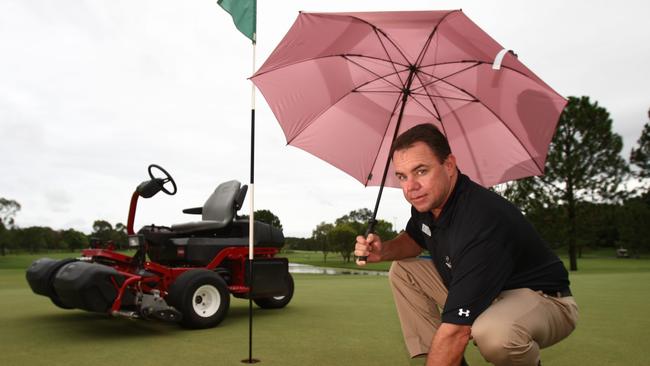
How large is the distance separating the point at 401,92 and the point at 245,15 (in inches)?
58.1

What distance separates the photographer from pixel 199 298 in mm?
5656

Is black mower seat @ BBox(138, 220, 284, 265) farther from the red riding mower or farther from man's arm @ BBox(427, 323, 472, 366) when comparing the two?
man's arm @ BBox(427, 323, 472, 366)

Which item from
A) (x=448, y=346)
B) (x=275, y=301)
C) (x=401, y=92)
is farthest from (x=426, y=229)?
(x=275, y=301)

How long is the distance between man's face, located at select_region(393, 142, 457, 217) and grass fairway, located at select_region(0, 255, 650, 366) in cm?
172

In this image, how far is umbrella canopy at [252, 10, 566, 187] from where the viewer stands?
12.5 ft

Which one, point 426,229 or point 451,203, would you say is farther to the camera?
point 426,229

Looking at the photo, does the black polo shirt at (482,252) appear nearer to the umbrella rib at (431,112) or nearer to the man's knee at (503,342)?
the man's knee at (503,342)

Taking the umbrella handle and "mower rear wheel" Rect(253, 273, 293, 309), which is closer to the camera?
the umbrella handle

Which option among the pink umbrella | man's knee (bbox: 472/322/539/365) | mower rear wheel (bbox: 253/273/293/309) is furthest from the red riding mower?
man's knee (bbox: 472/322/539/365)

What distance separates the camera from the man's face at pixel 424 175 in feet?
8.72

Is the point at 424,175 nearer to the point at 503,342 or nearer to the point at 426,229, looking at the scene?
the point at 426,229

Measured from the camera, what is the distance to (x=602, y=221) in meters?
32.0

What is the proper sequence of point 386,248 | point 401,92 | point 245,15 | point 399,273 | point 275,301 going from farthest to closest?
point 275,301
point 245,15
point 401,92
point 399,273
point 386,248

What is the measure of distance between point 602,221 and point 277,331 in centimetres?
3152
